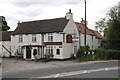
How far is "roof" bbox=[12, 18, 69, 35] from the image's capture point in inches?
1368

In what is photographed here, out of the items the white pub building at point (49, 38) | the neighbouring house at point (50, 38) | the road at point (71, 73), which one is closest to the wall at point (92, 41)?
the white pub building at point (49, 38)

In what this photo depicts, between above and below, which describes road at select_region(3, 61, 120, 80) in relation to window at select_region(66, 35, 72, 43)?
below

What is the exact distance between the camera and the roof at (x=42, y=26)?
34750 millimetres

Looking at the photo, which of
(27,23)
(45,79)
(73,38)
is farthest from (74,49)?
(45,79)

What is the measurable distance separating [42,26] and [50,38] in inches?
172

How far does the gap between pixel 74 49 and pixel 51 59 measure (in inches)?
222

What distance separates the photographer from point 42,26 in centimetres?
3788

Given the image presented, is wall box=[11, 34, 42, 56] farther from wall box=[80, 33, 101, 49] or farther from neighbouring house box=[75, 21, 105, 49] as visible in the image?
wall box=[80, 33, 101, 49]

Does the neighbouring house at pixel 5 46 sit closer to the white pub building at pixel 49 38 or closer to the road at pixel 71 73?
the white pub building at pixel 49 38

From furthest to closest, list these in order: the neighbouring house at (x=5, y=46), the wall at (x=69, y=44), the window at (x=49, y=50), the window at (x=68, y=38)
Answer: the neighbouring house at (x=5, y=46) → the window at (x=49, y=50) → the window at (x=68, y=38) → the wall at (x=69, y=44)

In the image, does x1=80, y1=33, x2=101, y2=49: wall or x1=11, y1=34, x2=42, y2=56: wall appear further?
x1=80, y1=33, x2=101, y2=49: wall

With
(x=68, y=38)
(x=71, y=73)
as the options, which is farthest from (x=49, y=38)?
(x=71, y=73)

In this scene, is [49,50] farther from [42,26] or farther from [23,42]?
[23,42]

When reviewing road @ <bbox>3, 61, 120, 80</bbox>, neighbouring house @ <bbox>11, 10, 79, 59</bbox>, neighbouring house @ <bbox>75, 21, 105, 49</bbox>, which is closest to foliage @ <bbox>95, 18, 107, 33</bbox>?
neighbouring house @ <bbox>75, 21, 105, 49</bbox>
